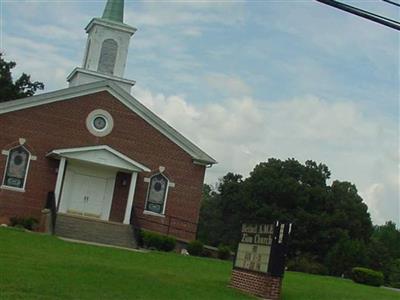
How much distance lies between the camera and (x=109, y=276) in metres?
17.7

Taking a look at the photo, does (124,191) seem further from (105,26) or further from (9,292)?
(9,292)

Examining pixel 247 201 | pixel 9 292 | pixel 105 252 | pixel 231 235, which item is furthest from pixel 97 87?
pixel 231 235

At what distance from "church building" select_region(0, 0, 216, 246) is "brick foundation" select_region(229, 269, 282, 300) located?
1465 cm

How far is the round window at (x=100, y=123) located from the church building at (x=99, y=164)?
49mm

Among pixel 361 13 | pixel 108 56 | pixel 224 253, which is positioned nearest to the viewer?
pixel 361 13

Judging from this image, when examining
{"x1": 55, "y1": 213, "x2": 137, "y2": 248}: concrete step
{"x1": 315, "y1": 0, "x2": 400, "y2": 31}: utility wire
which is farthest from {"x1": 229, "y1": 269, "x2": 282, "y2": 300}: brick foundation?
{"x1": 55, "y1": 213, "x2": 137, "y2": 248}: concrete step

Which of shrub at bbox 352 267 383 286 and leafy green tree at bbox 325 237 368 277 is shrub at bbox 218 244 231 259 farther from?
leafy green tree at bbox 325 237 368 277

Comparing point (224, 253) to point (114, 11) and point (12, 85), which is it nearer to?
point (114, 11)

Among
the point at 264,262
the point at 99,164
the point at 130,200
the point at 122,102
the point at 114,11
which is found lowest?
the point at 264,262

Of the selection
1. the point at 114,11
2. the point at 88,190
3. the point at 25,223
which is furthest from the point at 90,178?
the point at 114,11

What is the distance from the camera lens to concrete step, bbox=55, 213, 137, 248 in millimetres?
32844

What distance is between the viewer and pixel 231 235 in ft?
229

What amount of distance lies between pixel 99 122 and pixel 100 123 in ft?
0.24

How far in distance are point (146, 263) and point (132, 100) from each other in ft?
51.8
